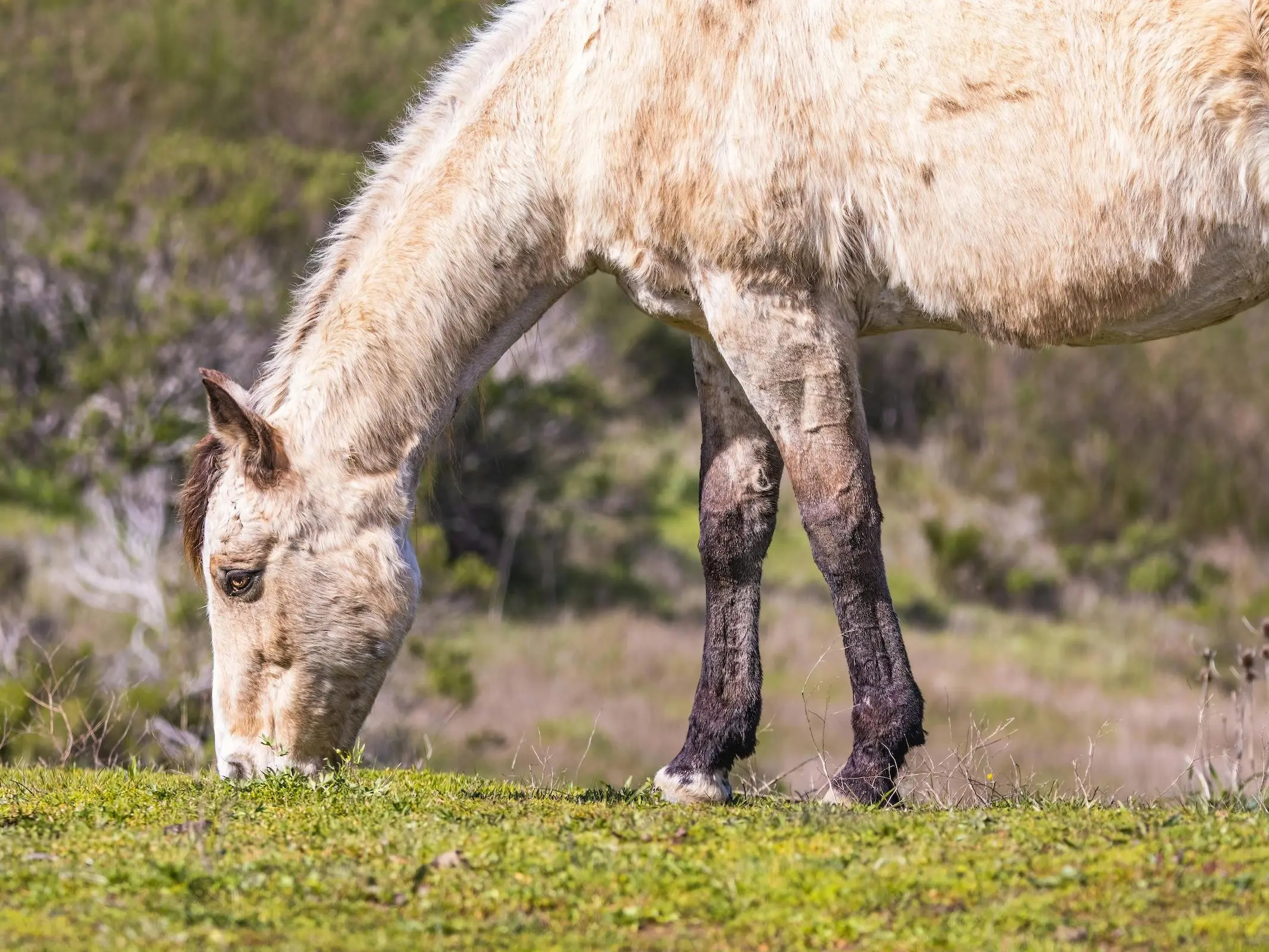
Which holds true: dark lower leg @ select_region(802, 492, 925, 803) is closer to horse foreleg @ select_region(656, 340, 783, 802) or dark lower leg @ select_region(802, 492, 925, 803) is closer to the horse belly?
horse foreleg @ select_region(656, 340, 783, 802)

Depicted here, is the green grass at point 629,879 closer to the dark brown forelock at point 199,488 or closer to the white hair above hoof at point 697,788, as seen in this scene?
the white hair above hoof at point 697,788

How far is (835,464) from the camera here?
4.96m

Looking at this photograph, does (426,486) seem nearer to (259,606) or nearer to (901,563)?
(259,606)

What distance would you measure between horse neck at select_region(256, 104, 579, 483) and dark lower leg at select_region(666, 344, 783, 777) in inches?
29.9

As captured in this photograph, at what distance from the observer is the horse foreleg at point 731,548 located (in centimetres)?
539

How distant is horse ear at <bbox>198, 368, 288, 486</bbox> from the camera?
5.02 m

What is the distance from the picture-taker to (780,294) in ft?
16.1

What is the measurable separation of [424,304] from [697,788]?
1.93 m

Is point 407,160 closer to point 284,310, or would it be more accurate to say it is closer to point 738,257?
point 738,257

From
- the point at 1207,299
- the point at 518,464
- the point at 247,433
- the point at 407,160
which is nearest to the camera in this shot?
the point at 1207,299

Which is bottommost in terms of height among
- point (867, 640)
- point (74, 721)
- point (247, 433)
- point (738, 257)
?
point (74, 721)

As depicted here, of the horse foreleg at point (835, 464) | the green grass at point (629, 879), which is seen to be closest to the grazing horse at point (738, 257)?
the horse foreleg at point (835, 464)

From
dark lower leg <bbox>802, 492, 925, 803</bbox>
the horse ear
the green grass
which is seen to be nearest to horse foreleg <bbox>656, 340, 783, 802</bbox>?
dark lower leg <bbox>802, 492, 925, 803</bbox>

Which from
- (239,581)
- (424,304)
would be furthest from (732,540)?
(239,581)
